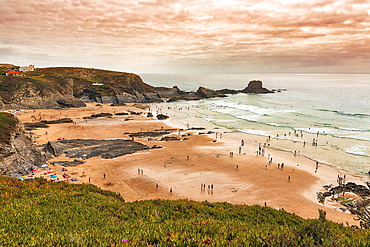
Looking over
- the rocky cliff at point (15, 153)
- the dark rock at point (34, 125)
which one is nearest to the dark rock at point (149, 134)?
the rocky cliff at point (15, 153)

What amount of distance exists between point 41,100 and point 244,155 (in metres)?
79.2

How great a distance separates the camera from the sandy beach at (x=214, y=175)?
2580 centimetres

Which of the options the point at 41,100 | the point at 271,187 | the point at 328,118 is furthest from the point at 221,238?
the point at 41,100

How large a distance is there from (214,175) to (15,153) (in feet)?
85.6

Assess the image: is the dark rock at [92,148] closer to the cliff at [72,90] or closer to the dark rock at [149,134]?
the dark rock at [149,134]

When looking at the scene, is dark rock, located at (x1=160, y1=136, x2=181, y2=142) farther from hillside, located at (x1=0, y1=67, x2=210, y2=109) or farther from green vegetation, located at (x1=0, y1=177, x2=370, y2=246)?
hillside, located at (x1=0, y1=67, x2=210, y2=109)

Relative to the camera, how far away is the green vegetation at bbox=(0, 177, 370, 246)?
8.08 m

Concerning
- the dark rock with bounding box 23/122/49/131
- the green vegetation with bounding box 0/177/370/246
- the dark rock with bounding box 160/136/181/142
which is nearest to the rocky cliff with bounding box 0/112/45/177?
the green vegetation with bounding box 0/177/370/246

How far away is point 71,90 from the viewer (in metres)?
103

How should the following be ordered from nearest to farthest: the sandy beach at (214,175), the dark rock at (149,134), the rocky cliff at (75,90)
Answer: the sandy beach at (214,175), the dark rock at (149,134), the rocky cliff at (75,90)

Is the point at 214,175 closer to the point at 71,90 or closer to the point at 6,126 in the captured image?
the point at 6,126

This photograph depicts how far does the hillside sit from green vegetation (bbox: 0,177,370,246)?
7906cm

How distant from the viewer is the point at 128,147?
42.0 metres

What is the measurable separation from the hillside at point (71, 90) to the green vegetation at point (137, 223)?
7906 centimetres
